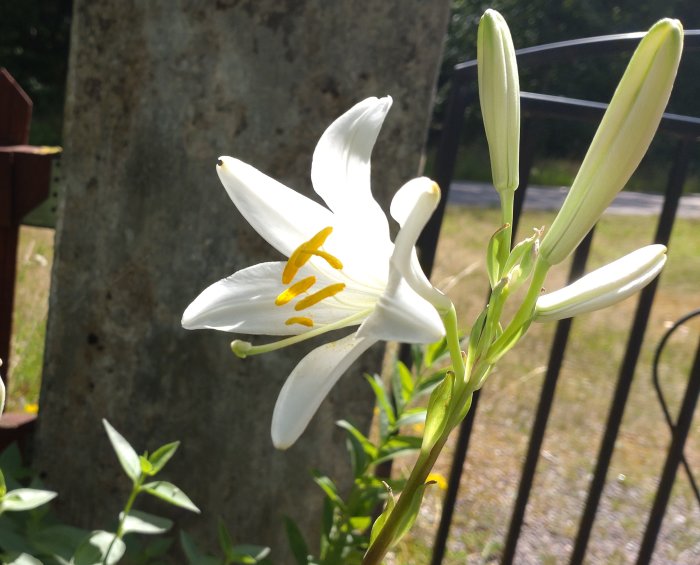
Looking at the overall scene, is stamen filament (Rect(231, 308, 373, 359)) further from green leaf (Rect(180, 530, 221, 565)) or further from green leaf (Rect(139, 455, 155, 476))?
green leaf (Rect(180, 530, 221, 565))

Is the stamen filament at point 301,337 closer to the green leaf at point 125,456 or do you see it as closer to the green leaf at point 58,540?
the green leaf at point 125,456

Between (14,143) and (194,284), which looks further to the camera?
(14,143)

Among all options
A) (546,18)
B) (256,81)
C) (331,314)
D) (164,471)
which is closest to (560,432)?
(164,471)

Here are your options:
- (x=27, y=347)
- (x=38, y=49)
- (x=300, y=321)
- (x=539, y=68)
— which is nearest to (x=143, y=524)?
(x=300, y=321)

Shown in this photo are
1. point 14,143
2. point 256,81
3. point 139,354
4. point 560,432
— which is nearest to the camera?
point 256,81

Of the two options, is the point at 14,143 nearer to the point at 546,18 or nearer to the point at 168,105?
the point at 168,105

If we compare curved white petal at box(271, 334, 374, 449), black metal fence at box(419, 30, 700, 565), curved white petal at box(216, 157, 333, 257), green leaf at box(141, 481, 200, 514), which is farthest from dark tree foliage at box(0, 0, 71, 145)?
curved white petal at box(271, 334, 374, 449)
